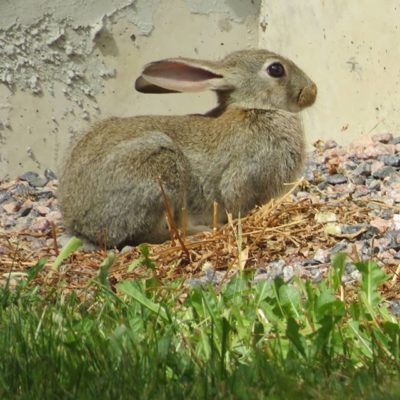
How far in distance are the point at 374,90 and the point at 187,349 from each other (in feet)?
14.3

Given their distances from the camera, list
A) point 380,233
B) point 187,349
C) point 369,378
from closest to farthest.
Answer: point 369,378
point 187,349
point 380,233

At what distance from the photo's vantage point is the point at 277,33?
321 inches

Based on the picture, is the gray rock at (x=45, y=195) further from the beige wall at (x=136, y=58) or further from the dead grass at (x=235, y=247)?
the dead grass at (x=235, y=247)

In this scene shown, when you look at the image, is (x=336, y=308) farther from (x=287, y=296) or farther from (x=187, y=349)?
(x=187, y=349)

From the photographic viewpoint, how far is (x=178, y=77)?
6.81m

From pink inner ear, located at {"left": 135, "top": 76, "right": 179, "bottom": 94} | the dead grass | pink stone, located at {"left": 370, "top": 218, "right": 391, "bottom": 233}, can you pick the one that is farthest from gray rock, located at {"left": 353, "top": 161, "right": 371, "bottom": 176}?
pink inner ear, located at {"left": 135, "top": 76, "right": 179, "bottom": 94}

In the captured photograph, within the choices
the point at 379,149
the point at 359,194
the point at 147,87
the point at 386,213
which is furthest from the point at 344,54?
the point at 386,213

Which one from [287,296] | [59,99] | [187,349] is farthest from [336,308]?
[59,99]

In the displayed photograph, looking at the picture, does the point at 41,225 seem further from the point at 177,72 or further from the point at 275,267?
the point at 275,267

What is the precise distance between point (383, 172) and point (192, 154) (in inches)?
50.6

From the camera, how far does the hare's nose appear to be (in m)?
6.96

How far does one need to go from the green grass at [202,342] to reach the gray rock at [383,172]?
2.65 meters

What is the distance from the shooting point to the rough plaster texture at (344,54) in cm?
743

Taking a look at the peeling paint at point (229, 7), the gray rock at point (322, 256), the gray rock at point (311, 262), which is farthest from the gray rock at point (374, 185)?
the peeling paint at point (229, 7)
